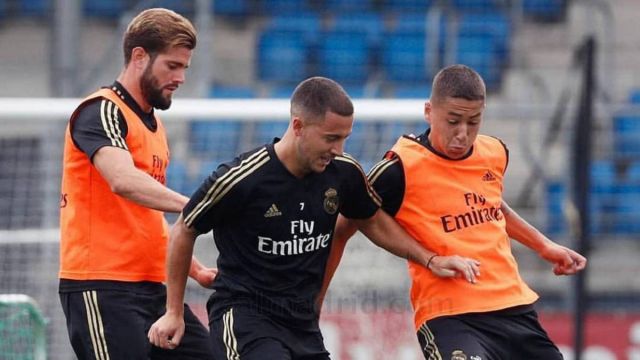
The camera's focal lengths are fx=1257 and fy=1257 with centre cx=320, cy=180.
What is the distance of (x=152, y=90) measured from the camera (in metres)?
5.08

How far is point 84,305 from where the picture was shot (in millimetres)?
4973

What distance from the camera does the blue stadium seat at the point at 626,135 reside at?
31.9ft

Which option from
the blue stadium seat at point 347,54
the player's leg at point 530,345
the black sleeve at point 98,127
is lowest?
the player's leg at point 530,345

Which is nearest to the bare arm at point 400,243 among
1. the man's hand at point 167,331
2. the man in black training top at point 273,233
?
the man in black training top at point 273,233

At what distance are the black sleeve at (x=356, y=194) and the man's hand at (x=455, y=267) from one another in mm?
321

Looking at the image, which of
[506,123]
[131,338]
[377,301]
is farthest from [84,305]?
[506,123]

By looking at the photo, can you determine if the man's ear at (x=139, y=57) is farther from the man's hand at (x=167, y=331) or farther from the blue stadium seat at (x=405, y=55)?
the blue stadium seat at (x=405, y=55)

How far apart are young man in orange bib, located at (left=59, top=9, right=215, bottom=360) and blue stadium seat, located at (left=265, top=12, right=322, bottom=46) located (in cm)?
693

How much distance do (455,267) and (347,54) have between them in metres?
7.26

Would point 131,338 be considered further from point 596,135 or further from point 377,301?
point 596,135

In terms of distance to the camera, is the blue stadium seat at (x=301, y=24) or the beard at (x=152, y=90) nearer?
the beard at (x=152, y=90)

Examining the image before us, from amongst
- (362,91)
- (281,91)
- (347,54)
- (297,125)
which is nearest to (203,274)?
(297,125)

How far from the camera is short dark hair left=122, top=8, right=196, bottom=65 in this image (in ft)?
16.6

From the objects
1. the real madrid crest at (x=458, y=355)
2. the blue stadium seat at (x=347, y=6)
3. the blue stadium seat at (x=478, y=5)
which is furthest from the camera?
the blue stadium seat at (x=478, y=5)
